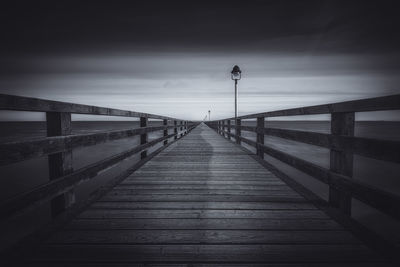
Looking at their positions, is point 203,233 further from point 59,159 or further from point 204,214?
point 59,159

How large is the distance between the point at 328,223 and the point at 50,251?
2313 mm

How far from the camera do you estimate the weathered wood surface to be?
5.13 feet

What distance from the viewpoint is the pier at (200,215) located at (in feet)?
5.08

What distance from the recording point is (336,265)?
1.51m

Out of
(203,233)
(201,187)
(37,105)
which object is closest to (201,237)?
(203,233)

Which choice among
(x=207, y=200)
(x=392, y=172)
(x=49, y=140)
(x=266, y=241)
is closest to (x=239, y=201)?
(x=207, y=200)

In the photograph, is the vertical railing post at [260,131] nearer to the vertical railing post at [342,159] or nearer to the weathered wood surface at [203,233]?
the weathered wood surface at [203,233]

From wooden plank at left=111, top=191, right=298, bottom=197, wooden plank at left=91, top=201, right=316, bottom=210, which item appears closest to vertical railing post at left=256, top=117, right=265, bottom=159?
wooden plank at left=111, top=191, right=298, bottom=197

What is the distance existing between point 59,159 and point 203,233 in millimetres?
1490

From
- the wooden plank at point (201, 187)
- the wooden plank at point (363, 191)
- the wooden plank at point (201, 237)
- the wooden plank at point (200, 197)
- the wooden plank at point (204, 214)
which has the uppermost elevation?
the wooden plank at point (363, 191)

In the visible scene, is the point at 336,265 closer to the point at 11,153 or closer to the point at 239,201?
the point at 239,201

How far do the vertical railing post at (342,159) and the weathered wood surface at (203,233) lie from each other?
0.23 meters

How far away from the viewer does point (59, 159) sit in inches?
81.3

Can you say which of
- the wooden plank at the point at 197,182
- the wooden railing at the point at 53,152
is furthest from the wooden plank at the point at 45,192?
the wooden plank at the point at 197,182
